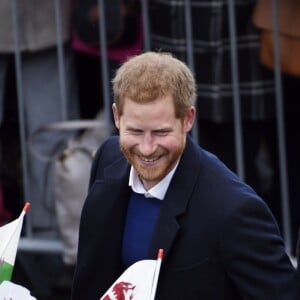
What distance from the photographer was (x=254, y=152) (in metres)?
5.26

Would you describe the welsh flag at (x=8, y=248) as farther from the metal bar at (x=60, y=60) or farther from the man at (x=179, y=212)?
the metal bar at (x=60, y=60)

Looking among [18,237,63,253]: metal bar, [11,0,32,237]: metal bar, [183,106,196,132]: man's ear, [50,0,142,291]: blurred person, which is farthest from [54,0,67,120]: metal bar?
[183,106,196,132]: man's ear

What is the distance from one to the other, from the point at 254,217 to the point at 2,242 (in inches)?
29.4

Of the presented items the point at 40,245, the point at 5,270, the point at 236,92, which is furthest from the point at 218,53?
the point at 5,270

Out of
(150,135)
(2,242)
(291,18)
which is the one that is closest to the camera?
(150,135)

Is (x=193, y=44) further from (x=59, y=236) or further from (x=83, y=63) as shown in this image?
(x=59, y=236)

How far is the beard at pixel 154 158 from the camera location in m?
3.15

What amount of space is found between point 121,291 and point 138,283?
5 cm

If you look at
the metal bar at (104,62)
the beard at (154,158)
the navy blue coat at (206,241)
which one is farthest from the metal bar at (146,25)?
the beard at (154,158)

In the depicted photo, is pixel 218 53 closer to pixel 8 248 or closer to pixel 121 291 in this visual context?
pixel 8 248

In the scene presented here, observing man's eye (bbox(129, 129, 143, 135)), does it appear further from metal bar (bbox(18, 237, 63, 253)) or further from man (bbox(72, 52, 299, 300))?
metal bar (bbox(18, 237, 63, 253))

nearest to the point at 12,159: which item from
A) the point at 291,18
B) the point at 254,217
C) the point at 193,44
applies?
the point at 193,44

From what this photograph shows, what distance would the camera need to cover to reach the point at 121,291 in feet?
10.3

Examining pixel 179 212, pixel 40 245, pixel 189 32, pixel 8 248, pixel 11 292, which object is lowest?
pixel 40 245
